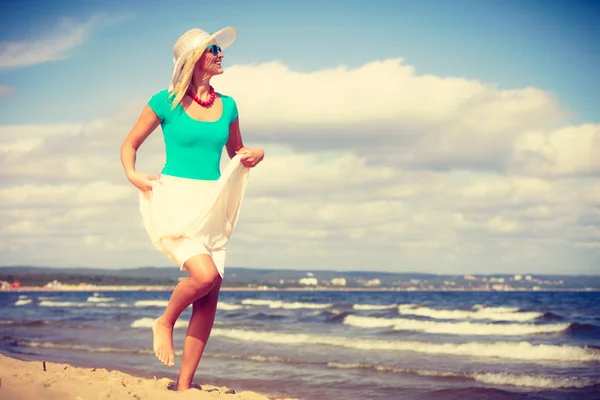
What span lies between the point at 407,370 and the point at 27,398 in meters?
8.24

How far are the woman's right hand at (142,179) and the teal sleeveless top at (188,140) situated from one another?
0.36 ft

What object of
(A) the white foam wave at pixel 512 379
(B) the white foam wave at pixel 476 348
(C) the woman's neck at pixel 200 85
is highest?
(C) the woman's neck at pixel 200 85

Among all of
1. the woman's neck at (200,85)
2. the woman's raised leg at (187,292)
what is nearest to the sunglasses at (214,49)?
the woman's neck at (200,85)

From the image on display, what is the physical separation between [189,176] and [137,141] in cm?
39

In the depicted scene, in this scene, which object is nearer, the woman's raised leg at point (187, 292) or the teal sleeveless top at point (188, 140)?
the woman's raised leg at point (187, 292)

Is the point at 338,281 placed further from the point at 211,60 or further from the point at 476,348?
the point at 211,60

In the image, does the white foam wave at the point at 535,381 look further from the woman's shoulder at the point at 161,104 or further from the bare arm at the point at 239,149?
the woman's shoulder at the point at 161,104

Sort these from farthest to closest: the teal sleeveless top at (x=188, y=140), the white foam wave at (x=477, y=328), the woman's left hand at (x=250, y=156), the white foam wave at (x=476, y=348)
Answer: the white foam wave at (x=477, y=328) → the white foam wave at (x=476, y=348) → the woman's left hand at (x=250, y=156) → the teal sleeveless top at (x=188, y=140)

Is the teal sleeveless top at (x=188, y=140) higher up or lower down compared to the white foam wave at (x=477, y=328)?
higher up

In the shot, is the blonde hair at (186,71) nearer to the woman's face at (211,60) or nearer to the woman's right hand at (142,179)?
the woman's face at (211,60)

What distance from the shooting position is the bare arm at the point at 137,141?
13.3ft

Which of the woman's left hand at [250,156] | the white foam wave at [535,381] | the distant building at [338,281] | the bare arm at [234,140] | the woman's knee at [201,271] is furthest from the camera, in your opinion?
the distant building at [338,281]

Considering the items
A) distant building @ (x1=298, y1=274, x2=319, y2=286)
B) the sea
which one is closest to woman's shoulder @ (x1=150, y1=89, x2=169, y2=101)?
the sea

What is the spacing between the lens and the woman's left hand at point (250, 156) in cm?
428
